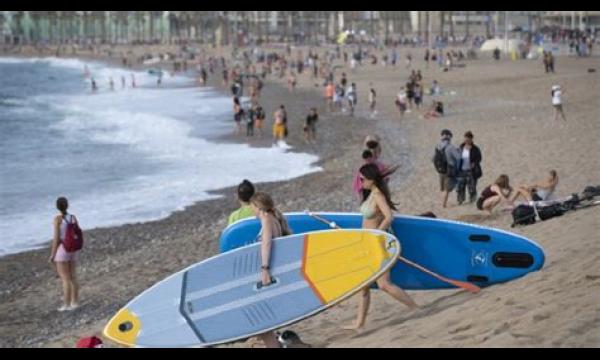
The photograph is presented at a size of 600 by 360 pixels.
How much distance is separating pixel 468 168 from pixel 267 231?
612 cm

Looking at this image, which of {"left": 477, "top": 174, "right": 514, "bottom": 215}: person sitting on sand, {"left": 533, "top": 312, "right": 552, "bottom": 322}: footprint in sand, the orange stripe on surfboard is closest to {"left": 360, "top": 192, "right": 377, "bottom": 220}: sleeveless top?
the orange stripe on surfboard

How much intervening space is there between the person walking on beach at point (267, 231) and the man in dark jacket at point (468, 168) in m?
5.81

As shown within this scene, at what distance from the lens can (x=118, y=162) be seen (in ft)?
74.3

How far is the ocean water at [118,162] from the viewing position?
1593 cm

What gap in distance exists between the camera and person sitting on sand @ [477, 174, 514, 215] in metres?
11.0

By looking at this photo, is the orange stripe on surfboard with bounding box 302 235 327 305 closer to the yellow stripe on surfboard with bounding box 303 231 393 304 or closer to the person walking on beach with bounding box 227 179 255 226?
the yellow stripe on surfboard with bounding box 303 231 393 304

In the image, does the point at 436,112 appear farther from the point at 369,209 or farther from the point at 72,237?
the point at 369,209

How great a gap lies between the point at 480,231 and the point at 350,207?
6.39m

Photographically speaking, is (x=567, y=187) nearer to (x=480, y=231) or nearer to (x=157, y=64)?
(x=480, y=231)

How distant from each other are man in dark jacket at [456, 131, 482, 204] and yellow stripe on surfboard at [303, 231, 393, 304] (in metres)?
5.44

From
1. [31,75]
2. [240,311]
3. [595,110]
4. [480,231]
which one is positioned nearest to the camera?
[240,311]

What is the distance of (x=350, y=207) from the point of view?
13.8 m

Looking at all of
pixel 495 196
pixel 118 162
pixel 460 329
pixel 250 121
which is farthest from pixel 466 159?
pixel 250 121

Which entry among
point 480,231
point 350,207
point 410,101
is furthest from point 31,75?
point 480,231
